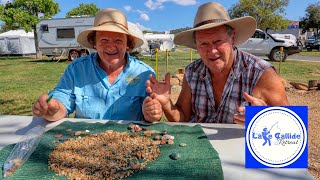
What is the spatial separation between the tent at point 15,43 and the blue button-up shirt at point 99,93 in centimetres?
2657

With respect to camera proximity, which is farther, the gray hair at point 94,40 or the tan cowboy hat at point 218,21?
the gray hair at point 94,40

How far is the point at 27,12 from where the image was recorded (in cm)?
2281

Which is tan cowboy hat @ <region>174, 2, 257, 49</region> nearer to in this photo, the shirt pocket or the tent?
the shirt pocket

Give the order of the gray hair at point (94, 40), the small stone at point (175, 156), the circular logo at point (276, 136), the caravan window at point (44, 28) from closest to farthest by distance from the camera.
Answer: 1. the circular logo at point (276, 136)
2. the small stone at point (175, 156)
3. the gray hair at point (94, 40)
4. the caravan window at point (44, 28)

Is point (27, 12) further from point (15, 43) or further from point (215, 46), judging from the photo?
point (215, 46)

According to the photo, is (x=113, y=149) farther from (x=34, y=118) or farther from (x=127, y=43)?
(x=127, y=43)

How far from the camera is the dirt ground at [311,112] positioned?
3140 mm

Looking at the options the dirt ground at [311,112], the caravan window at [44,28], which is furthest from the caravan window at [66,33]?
the dirt ground at [311,112]

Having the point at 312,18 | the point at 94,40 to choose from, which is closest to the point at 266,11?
the point at 312,18

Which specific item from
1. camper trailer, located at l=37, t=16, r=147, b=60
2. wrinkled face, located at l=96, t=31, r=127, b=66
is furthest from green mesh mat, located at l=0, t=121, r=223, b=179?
camper trailer, located at l=37, t=16, r=147, b=60

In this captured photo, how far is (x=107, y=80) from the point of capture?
85.9 inches

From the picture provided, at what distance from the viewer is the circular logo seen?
102 cm

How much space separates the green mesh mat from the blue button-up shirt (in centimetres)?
59

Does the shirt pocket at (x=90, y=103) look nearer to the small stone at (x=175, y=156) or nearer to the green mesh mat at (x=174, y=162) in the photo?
the green mesh mat at (x=174, y=162)
